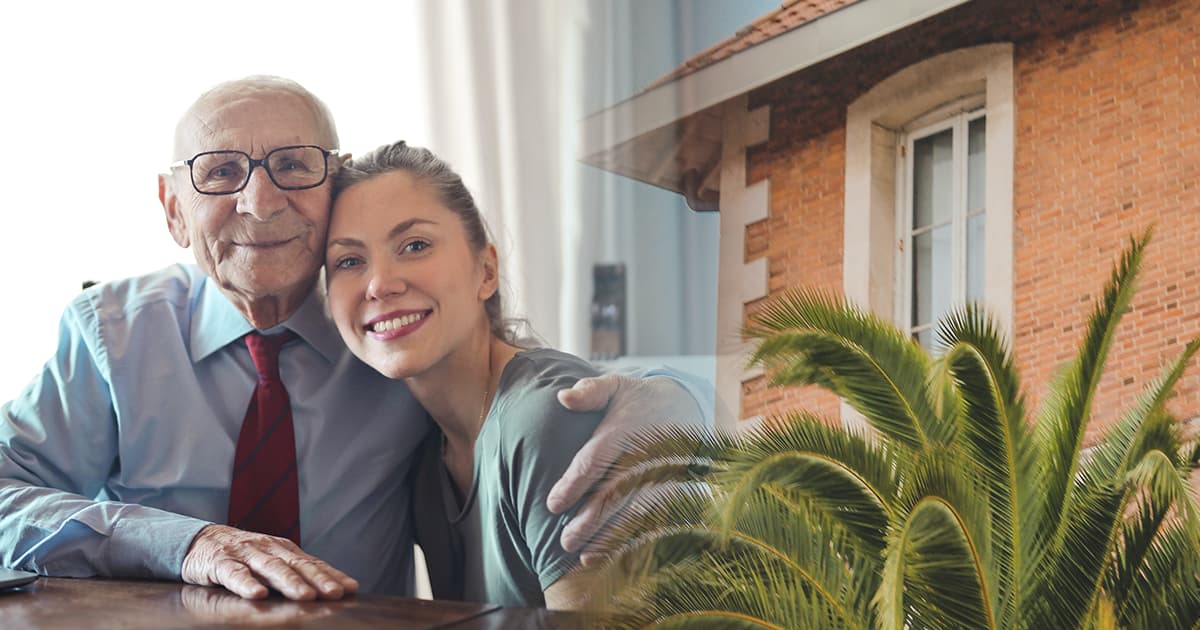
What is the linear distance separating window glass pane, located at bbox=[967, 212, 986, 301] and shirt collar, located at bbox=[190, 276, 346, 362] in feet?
4.73

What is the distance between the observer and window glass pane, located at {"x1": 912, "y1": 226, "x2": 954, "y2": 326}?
2.72m

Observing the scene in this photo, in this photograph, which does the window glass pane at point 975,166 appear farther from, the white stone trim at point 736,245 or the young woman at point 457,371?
the young woman at point 457,371

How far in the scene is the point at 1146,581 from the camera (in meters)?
2.60

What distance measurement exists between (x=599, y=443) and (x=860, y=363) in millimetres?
692

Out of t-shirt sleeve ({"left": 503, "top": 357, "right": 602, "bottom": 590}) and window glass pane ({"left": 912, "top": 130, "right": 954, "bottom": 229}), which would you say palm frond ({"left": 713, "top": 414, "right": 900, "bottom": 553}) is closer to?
t-shirt sleeve ({"left": 503, "top": 357, "right": 602, "bottom": 590})

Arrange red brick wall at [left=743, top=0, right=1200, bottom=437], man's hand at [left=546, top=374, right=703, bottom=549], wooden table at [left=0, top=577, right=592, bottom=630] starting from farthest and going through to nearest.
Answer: red brick wall at [left=743, top=0, right=1200, bottom=437], man's hand at [left=546, top=374, right=703, bottom=549], wooden table at [left=0, top=577, right=592, bottom=630]

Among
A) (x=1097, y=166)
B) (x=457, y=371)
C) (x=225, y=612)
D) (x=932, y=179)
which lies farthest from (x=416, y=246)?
(x=1097, y=166)

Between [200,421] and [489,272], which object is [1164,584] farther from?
[200,421]

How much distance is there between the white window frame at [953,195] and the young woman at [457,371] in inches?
34.5

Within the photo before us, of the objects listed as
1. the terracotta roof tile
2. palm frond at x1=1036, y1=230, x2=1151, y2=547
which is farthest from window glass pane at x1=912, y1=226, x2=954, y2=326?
the terracotta roof tile

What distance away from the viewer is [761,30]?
291 cm

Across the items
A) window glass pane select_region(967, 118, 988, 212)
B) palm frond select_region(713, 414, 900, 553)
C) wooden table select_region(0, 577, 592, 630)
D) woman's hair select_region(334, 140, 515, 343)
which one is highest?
window glass pane select_region(967, 118, 988, 212)

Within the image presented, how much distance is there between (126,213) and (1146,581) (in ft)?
8.15

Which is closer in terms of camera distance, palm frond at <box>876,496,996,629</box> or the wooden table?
the wooden table
